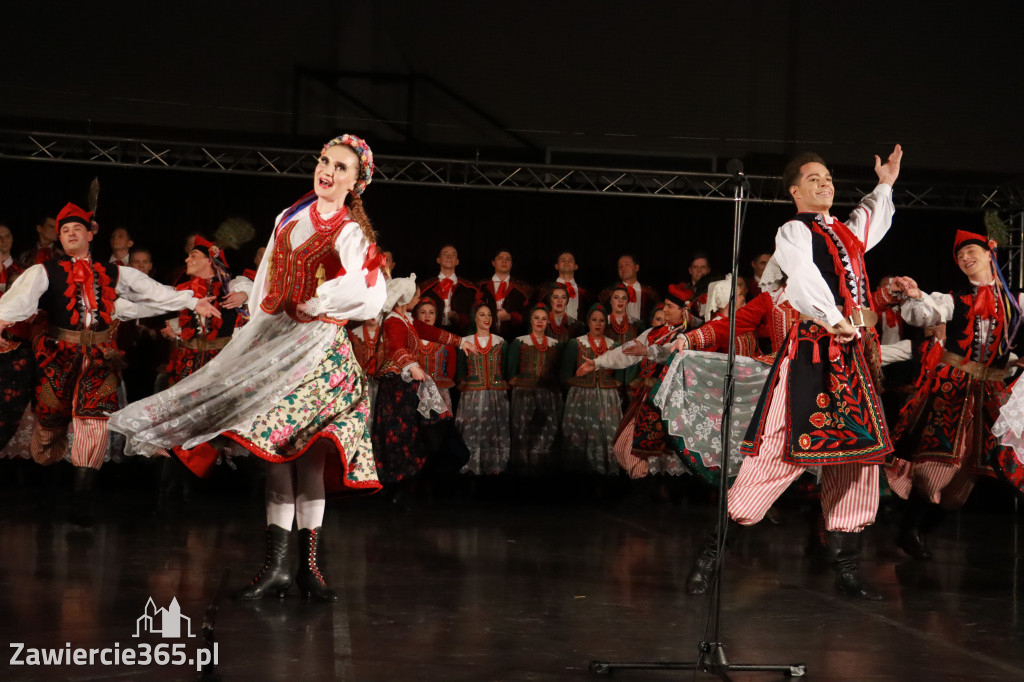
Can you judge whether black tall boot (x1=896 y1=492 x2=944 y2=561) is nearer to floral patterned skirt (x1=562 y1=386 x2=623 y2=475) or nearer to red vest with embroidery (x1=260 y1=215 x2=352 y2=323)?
floral patterned skirt (x1=562 y1=386 x2=623 y2=475)

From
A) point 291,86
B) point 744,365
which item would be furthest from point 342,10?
point 744,365

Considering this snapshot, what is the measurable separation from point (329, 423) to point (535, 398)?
163 inches

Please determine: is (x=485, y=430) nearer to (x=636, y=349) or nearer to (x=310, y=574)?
(x=636, y=349)

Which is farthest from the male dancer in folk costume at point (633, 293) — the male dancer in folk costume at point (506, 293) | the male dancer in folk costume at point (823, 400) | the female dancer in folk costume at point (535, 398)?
the male dancer in folk costume at point (823, 400)

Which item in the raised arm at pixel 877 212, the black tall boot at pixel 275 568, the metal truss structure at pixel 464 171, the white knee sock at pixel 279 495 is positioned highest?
the metal truss structure at pixel 464 171

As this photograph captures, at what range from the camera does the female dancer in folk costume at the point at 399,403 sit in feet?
20.6

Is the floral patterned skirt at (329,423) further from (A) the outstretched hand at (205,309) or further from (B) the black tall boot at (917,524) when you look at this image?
(B) the black tall boot at (917,524)

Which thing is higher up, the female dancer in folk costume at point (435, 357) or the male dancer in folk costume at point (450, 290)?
the male dancer in folk costume at point (450, 290)

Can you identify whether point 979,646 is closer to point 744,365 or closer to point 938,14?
point 744,365

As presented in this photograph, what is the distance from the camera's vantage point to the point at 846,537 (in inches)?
154

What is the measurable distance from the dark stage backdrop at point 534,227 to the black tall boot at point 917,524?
451cm

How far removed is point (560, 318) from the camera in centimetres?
782

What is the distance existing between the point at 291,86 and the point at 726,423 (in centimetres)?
588

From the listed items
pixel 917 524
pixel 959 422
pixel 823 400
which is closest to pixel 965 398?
pixel 959 422
